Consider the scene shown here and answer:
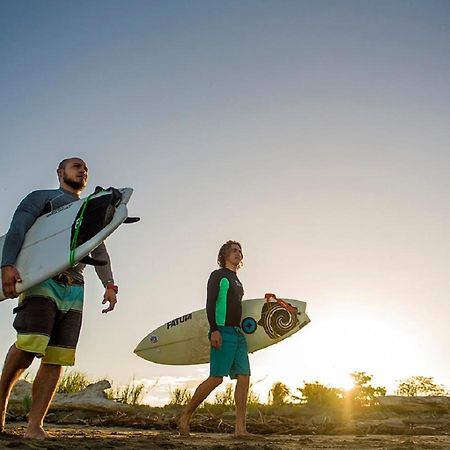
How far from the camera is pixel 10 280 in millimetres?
3672

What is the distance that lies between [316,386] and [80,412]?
15.6ft

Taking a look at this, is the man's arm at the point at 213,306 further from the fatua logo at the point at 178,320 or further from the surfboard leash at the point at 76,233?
the fatua logo at the point at 178,320

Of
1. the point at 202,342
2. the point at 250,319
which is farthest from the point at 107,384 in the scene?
the point at 250,319

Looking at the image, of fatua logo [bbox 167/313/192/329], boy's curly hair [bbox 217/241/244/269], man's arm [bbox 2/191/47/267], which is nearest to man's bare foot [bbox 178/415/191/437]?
boy's curly hair [bbox 217/241/244/269]

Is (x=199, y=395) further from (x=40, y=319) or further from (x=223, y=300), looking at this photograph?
(x=40, y=319)

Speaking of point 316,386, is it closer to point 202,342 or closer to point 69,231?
point 202,342

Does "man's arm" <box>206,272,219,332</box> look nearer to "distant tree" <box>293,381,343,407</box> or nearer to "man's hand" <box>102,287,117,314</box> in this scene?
"man's hand" <box>102,287,117,314</box>

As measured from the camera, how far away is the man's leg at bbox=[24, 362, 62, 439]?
3.65 metres

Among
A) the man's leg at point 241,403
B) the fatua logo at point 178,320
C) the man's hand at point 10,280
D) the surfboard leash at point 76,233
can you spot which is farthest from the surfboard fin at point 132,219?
the fatua logo at point 178,320

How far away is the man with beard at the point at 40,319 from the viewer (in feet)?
12.0

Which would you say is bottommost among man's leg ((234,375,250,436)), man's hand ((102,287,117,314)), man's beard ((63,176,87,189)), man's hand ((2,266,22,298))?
man's leg ((234,375,250,436))

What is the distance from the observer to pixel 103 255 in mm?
4375

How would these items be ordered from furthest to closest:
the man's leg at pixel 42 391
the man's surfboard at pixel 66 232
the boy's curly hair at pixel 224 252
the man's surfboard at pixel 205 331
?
the man's surfboard at pixel 205 331 → the boy's curly hair at pixel 224 252 → the man's surfboard at pixel 66 232 → the man's leg at pixel 42 391

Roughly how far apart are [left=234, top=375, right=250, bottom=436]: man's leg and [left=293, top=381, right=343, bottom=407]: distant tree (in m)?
4.47
